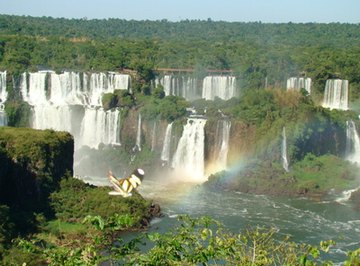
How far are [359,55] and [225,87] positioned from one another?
10825mm

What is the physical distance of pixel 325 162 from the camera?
34.8 metres

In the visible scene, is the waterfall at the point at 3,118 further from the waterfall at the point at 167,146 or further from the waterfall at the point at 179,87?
the waterfall at the point at 179,87

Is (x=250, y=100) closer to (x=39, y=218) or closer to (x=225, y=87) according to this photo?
(x=225, y=87)

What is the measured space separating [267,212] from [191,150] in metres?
8.58

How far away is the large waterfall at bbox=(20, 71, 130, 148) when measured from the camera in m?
38.0

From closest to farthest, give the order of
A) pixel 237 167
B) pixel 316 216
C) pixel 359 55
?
pixel 316 216 → pixel 237 167 → pixel 359 55

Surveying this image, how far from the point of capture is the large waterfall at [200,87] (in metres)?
44.5

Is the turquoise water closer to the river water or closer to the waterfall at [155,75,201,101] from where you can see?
the river water

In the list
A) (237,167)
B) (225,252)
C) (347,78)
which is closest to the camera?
(225,252)

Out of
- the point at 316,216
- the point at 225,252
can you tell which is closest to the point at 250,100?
the point at 316,216

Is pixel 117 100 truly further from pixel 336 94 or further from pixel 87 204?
pixel 87 204

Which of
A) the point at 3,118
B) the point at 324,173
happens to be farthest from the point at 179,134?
the point at 3,118

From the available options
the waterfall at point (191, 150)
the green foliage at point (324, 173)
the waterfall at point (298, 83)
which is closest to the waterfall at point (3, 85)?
the waterfall at point (191, 150)

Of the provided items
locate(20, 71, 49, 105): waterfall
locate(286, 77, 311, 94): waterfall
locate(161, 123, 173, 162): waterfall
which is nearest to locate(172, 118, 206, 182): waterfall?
locate(161, 123, 173, 162): waterfall
